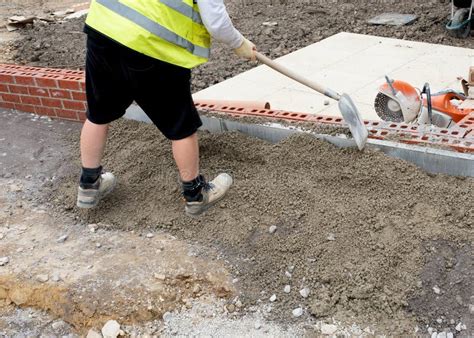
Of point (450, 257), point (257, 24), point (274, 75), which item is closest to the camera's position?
point (450, 257)

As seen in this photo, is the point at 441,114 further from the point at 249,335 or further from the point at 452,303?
the point at 249,335

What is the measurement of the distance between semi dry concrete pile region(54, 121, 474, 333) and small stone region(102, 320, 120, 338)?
0.58m

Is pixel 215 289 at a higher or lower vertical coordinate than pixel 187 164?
lower

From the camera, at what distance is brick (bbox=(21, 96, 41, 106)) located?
15.5 feet

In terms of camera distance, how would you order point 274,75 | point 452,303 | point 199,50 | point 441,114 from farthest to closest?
point 274,75
point 441,114
point 199,50
point 452,303

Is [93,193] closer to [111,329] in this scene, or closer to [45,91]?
[111,329]

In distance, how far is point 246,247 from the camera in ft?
9.81

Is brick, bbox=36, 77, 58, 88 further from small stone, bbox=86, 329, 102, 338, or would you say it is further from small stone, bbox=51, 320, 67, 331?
small stone, bbox=86, 329, 102, 338

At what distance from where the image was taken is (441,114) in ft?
12.1

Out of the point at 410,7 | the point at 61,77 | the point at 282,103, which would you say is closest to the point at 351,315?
the point at 282,103

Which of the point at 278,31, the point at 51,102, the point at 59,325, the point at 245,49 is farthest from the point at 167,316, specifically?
the point at 278,31

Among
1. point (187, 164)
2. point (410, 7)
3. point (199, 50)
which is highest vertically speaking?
point (199, 50)

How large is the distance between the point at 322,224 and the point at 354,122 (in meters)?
0.81

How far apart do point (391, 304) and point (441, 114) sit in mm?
1612
